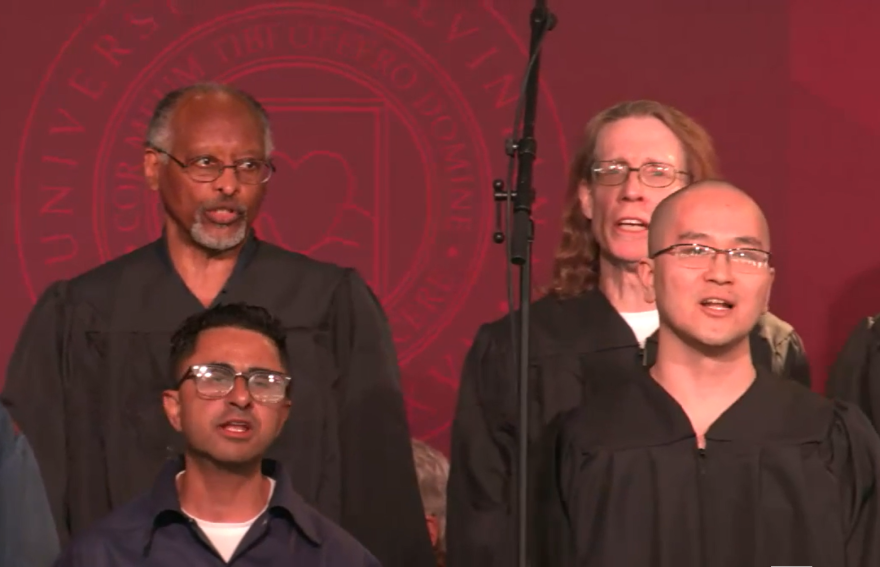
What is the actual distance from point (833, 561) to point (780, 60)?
2393 millimetres

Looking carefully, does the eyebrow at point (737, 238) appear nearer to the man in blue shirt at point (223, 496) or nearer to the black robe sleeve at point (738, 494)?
the black robe sleeve at point (738, 494)

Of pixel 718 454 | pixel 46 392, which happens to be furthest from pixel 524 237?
pixel 46 392

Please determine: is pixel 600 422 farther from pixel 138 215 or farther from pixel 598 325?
pixel 138 215

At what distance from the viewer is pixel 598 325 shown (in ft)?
15.3

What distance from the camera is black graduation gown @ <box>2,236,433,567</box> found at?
4688 millimetres

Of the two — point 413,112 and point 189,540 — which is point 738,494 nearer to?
point 189,540

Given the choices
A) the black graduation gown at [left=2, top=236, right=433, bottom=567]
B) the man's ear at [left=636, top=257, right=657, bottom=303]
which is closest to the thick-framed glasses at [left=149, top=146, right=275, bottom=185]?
the black graduation gown at [left=2, top=236, right=433, bottom=567]

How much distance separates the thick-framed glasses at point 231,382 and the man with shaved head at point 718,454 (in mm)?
671

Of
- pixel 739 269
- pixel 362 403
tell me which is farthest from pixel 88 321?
pixel 739 269

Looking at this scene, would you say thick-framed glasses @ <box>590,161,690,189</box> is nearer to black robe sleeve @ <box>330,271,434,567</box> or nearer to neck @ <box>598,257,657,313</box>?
neck @ <box>598,257,657,313</box>

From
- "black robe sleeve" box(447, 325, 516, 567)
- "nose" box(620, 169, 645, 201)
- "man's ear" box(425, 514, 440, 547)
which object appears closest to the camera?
"black robe sleeve" box(447, 325, 516, 567)

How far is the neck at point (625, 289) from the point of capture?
185 inches

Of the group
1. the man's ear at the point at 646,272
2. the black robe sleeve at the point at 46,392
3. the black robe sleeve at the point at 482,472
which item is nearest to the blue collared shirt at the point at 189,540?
the black robe sleeve at the point at 482,472

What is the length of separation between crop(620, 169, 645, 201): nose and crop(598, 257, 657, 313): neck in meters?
0.16
